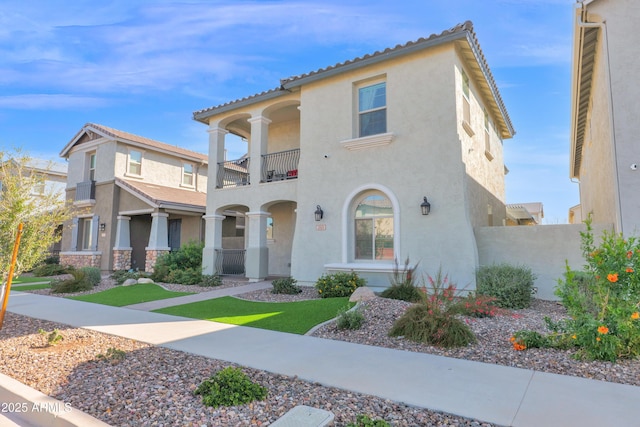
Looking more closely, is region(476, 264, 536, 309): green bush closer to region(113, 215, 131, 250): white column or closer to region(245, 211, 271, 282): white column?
region(245, 211, 271, 282): white column

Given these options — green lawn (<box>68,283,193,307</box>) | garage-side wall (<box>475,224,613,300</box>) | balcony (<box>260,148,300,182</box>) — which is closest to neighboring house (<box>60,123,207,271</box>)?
green lawn (<box>68,283,193,307</box>)

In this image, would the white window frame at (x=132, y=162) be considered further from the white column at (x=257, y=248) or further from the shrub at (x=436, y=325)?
the shrub at (x=436, y=325)

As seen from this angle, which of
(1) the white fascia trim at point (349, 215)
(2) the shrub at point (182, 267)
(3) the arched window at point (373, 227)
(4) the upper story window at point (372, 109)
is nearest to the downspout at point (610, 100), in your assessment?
(1) the white fascia trim at point (349, 215)

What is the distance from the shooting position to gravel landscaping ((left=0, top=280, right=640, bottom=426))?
3.59m

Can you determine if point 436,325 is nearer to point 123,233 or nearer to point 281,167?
point 281,167

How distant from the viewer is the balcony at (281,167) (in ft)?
49.6

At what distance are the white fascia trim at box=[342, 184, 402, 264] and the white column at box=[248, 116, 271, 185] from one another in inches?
180

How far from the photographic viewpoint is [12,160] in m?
8.54

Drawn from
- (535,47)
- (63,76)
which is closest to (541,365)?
(535,47)

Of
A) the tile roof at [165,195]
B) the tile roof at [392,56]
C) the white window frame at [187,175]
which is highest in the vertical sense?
the tile roof at [392,56]

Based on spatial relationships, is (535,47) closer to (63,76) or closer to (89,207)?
(63,76)

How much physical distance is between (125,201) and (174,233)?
320 centimetres

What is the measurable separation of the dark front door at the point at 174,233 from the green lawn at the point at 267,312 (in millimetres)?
12019

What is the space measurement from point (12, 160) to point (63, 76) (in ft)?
27.4
